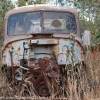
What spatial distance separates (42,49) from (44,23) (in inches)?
42.2

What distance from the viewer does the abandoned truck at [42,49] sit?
5734 mm

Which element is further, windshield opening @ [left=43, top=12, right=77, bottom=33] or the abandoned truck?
windshield opening @ [left=43, top=12, right=77, bottom=33]

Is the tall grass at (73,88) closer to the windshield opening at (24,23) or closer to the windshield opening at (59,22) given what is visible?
the windshield opening at (59,22)

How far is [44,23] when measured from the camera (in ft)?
23.9

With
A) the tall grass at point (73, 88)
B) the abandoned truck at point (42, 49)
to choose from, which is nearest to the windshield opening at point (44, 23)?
the abandoned truck at point (42, 49)

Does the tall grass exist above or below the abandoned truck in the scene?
below

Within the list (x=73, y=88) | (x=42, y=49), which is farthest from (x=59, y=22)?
(x=73, y=88)

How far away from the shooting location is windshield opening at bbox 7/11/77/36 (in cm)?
724

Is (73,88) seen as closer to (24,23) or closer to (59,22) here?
(59,22)

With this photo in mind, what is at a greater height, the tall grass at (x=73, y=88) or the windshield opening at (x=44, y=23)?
the windshield opening at (x=44, y=23)

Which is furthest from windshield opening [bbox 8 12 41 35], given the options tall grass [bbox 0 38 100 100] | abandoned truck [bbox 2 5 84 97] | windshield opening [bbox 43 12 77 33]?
tall grass [bbox 0 38 100 100]

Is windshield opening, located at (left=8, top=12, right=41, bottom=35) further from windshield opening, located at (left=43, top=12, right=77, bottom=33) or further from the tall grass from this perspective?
the tall grass

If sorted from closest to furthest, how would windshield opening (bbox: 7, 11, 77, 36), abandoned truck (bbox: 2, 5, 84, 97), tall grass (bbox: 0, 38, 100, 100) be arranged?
tall grass (bbox: 0, 38, 100, 100) → abandoned truck (bbox: 2, 5, 84, 97) → windshield opening (bbox: 7, 11, 77, 36)

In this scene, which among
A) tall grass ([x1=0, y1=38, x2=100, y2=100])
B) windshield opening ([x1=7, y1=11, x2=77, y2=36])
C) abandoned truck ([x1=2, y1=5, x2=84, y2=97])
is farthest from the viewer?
windshield opening ([x1=7, y1=11, x2=77, y2=36])
